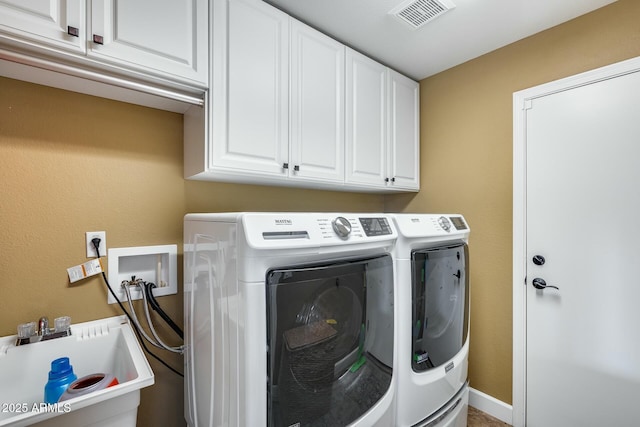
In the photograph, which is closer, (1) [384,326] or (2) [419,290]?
(1) [384,326]

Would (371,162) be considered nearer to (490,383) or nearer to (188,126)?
Result: (188,126)

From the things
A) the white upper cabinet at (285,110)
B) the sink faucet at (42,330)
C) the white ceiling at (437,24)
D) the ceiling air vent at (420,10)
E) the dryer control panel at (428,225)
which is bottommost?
the sink faucet at (42,330)

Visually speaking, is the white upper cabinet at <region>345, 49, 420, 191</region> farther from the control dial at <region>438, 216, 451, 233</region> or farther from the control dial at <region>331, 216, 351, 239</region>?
the control dial at <region>331, 216, 351, 239</region>

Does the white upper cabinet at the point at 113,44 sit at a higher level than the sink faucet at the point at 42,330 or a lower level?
higher

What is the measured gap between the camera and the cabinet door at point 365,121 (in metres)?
1.86

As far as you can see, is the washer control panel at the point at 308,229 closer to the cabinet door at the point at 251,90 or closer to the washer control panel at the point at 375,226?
the washer control panel at the point at 375,226

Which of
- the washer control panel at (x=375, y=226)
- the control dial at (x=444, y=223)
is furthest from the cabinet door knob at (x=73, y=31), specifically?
the control dial at (x=444, y=223)

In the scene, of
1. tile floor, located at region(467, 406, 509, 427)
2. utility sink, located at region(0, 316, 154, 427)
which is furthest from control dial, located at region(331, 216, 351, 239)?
tile floor, located at region(467, 406, 509, 427)

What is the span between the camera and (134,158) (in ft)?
4.62

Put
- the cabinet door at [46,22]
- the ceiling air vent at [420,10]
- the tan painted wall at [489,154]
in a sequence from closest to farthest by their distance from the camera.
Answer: the cabinet door at [46,22]
the ceiling air vent at [420,10]
the tan painted wall at [489,154]

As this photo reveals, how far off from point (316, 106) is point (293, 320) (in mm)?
1235

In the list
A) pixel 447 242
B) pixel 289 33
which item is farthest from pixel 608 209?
pixel 289 33

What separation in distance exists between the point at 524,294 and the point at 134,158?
7.89ft

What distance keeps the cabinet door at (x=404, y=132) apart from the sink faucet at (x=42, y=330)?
6.43 ft
